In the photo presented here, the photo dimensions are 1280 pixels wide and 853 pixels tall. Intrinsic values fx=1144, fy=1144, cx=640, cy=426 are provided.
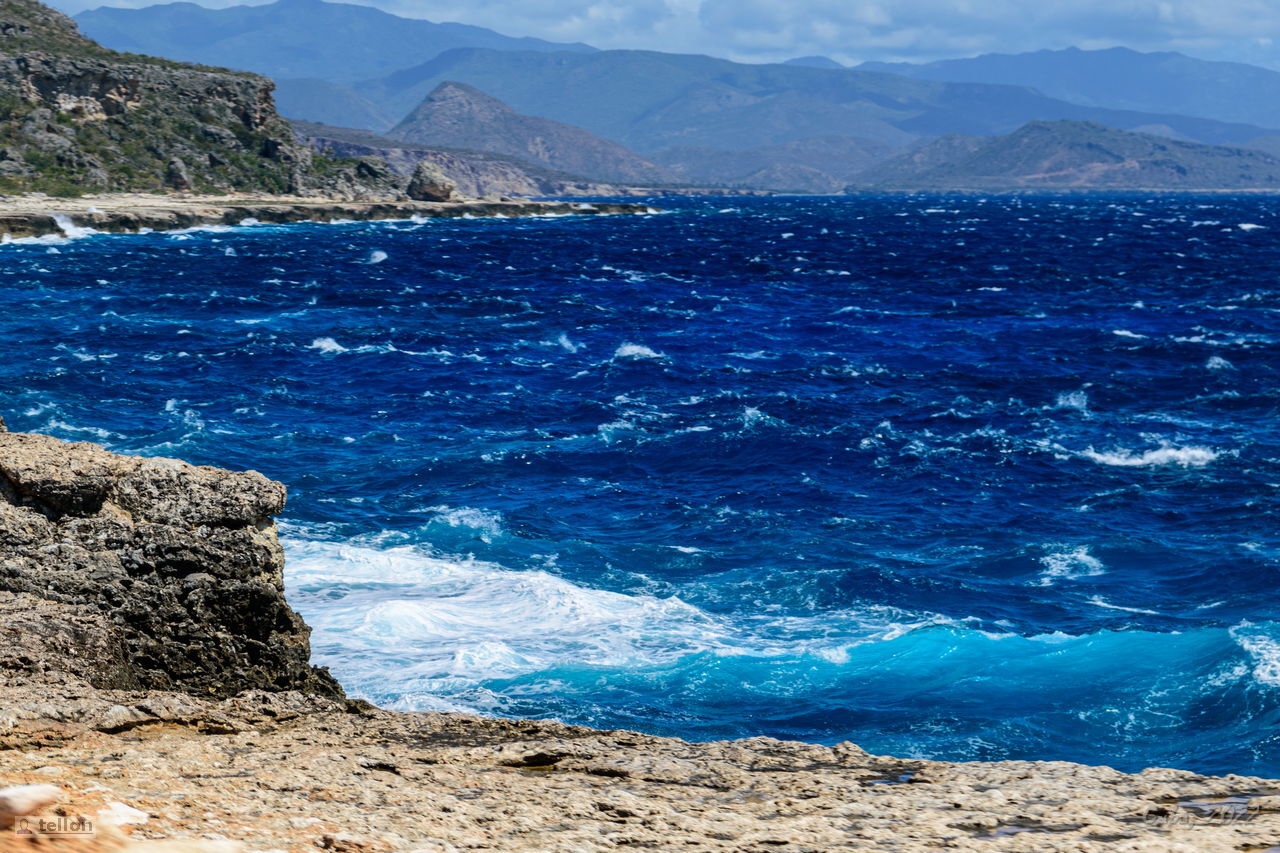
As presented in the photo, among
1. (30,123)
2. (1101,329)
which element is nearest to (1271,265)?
(1101,329)

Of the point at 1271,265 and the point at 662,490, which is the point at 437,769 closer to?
the point at 662,490

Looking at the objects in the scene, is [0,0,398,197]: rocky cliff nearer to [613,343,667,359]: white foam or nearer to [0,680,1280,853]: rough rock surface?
[613,343,667,359]: white foam

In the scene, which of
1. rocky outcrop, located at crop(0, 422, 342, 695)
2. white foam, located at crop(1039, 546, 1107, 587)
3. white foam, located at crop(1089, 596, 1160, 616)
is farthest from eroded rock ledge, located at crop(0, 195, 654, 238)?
rocky outcrop, located at crop(0, 422, 342, 695)

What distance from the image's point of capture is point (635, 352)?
46.2 metres

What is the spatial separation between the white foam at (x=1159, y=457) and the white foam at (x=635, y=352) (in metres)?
18.6

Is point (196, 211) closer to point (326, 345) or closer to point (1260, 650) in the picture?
point (326, 345)

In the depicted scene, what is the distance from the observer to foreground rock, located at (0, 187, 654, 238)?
100 meters

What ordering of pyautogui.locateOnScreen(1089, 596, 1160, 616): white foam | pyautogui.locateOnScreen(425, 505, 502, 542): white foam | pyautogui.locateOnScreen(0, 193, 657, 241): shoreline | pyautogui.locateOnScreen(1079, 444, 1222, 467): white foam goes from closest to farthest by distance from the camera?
pyautogui.locateOnScreen(1089, 596, 1160, 616): white foam → pyautogui.locateOnScreen(425, 505, 502, 542): white foam → pyautogui.locateOnScreen(1079, 444, 1222, 467): white foam → pyautogui.locateOnScreen(0, 193, 657, 241): shoreline

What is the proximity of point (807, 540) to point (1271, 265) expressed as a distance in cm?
7222

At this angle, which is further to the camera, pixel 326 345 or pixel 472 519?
pixel 326 345

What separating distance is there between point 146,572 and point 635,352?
35882mm

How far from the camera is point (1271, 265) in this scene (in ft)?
268

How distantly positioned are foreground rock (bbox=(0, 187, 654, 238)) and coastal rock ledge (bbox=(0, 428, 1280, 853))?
311ft

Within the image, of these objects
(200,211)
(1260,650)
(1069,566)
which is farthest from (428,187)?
(1260,650)
